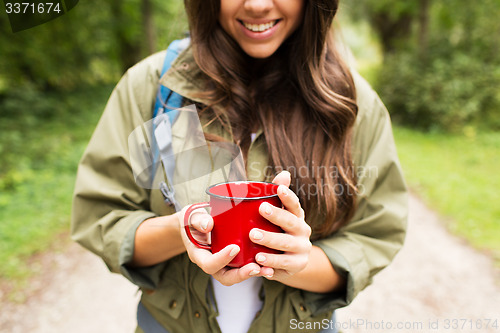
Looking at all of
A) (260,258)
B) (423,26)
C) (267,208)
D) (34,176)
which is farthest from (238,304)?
(423,26)

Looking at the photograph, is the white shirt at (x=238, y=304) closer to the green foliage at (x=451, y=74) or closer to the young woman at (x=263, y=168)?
the young woman at (x=263, y=168)

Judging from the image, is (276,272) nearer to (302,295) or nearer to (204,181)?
(204,181)

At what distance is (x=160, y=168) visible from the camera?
112 cm

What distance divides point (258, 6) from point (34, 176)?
648 cm

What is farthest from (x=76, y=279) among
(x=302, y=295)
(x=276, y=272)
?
(x=276, y=272)

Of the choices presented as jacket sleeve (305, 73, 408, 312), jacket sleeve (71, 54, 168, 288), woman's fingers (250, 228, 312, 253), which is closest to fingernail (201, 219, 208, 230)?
woman's fingers (250, 228, 312, 253)

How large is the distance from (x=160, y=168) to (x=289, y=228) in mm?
409

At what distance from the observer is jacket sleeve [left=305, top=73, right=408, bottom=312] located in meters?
1.45

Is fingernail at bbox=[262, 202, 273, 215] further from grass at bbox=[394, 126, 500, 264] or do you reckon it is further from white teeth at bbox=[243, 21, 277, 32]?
grass at bbox=[394, 126, 500, 264]

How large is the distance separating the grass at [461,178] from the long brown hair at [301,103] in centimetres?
406

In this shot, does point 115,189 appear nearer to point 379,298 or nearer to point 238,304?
point 238,304

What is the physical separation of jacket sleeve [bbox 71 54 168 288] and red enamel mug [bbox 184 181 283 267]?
471mm

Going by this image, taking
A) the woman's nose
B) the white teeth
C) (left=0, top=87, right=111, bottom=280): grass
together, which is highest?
the woman's nose

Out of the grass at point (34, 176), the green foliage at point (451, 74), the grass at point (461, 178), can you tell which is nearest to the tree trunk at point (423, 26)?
the green foliage at point (451, 74)
